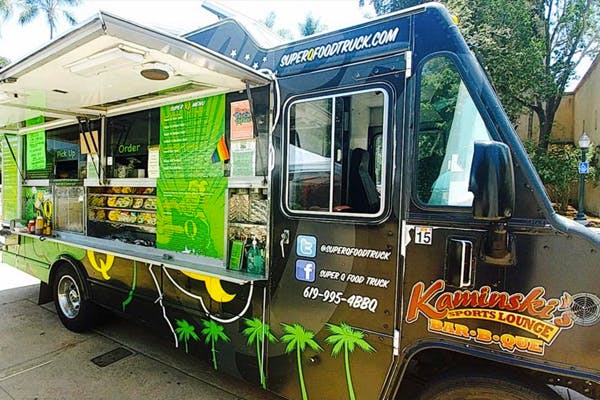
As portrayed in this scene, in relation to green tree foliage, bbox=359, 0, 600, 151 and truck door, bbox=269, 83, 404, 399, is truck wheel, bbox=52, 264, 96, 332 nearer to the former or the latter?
truck door, bbox=269, 83, 404, 399

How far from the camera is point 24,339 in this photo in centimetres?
438

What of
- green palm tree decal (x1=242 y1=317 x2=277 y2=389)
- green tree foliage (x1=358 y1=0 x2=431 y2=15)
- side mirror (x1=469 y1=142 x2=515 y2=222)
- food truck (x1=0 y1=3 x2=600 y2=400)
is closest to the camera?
side mirror (x1=469 y1=142 x2=515 y2=222)

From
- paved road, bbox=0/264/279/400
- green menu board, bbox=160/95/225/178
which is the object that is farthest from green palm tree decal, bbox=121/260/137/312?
green menu board, bbox=160/95/225/178

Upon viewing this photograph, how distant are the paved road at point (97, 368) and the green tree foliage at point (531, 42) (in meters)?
10.7

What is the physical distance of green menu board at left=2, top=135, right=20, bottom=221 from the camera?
5926 millimetres

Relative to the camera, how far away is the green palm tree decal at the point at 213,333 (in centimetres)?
305

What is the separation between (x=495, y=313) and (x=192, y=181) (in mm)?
2514

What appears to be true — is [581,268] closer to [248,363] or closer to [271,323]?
[271,323]

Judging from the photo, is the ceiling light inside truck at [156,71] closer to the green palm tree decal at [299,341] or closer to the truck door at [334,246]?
the truck door at [334,246]

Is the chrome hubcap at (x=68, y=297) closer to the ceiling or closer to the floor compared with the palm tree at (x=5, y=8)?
closer to the floor

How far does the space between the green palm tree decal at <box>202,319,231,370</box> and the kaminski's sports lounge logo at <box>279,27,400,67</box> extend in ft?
6.62

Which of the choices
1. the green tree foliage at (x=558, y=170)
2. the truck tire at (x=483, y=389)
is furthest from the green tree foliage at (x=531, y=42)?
the truck tire at (x=483, y=389)

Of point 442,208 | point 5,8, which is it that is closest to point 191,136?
point 442,208

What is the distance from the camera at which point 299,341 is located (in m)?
2.62
